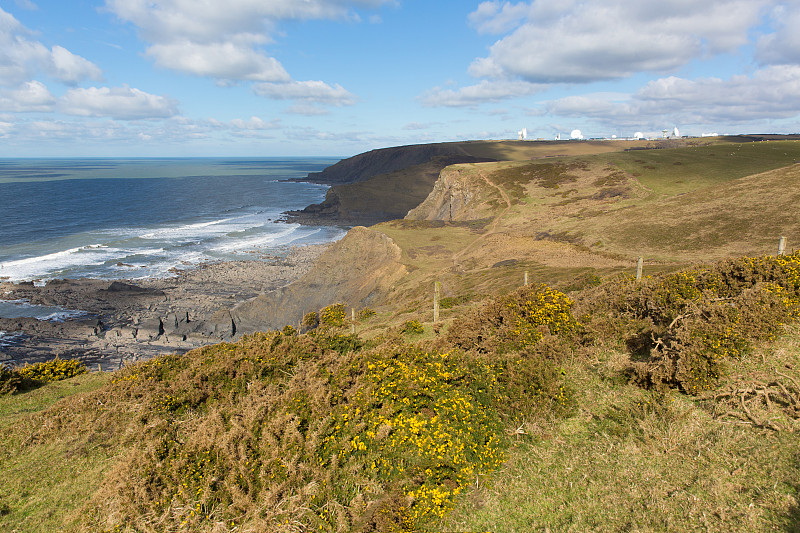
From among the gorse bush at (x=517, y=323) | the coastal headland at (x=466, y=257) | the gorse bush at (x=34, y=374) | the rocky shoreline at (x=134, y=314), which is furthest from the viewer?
the rocky shoreline at (x=134, y=314)

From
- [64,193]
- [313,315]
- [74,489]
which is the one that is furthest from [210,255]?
[64,193]

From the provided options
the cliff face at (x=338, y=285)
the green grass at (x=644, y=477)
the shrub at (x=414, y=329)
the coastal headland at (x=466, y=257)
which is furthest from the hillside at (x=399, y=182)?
the green grass at (x=644, y=477)

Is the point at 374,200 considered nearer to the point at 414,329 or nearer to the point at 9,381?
the point at 414,329

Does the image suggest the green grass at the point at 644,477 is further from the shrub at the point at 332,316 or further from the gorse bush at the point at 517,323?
the shrub at the point at 332,316

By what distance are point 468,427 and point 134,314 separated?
40.0 m

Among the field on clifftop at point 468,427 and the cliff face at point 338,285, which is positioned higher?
the field on clifftop at point 468,427

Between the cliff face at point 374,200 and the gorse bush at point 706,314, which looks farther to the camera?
the cliff face at point 374,200

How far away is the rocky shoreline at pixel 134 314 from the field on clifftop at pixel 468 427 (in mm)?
19271

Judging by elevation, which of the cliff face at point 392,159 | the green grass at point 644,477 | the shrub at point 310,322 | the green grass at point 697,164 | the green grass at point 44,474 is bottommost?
the shrub at point 310,322

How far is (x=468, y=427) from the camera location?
764cm

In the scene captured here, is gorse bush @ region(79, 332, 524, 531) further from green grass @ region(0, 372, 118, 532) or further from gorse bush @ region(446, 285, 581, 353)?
gorse bush @ region(446, 285, 581, 353)

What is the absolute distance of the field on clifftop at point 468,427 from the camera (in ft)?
20.5

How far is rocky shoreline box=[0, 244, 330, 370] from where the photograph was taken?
3125 centimetres

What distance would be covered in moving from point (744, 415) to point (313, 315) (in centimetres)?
2464
